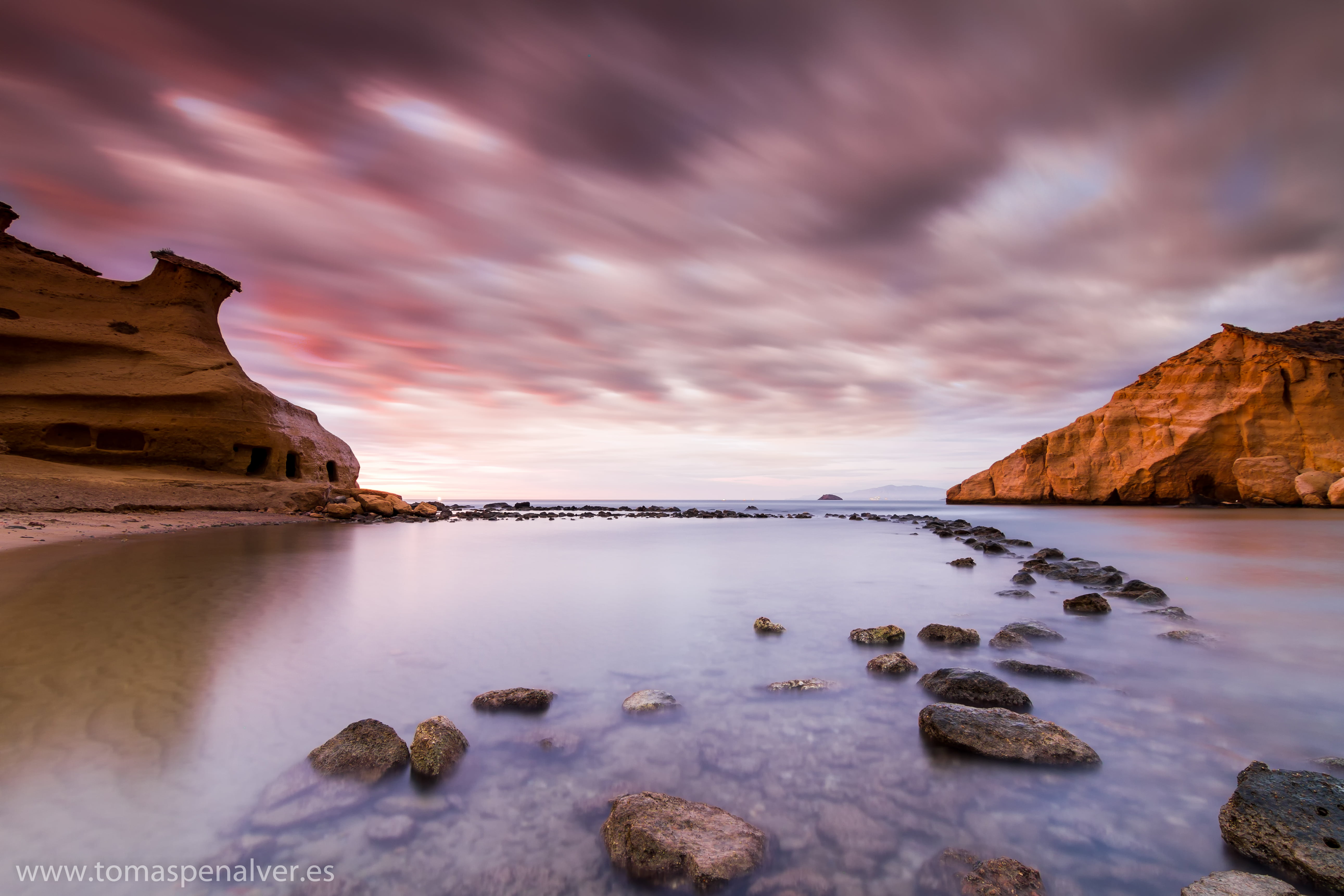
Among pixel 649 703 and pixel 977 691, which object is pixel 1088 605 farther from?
pixel 649 703

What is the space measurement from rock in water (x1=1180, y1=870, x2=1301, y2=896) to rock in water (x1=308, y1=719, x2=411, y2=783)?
13.9 feet

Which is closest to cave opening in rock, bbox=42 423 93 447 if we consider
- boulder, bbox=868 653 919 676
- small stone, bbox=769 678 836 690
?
small stone, bbox=769 678 836 690

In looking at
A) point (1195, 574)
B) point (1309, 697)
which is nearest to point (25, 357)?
point (1309, 697)

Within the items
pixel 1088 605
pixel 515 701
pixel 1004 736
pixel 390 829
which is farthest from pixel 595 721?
pixel 1088 605

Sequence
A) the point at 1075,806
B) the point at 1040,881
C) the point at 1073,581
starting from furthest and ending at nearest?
1. the point at 1073,581
2. the point at 1075,806
3. the point at 1040,881

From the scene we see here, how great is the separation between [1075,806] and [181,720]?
6220mm

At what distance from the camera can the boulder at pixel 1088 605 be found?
868 cm

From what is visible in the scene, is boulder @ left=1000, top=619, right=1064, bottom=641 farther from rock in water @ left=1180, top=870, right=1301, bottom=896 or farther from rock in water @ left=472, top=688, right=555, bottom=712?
rock in water @ left=472, top=688, right=555, bottom=712

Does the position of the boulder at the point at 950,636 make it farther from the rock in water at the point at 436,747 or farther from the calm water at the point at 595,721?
the rock in water at the point at 436,747

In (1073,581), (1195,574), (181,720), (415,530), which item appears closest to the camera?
(181,720)

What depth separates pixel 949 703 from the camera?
468 cm

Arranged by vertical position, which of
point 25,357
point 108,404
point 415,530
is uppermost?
point 25,357

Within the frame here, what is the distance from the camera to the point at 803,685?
5.29 m

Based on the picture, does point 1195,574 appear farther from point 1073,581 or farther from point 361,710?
point 361,710
